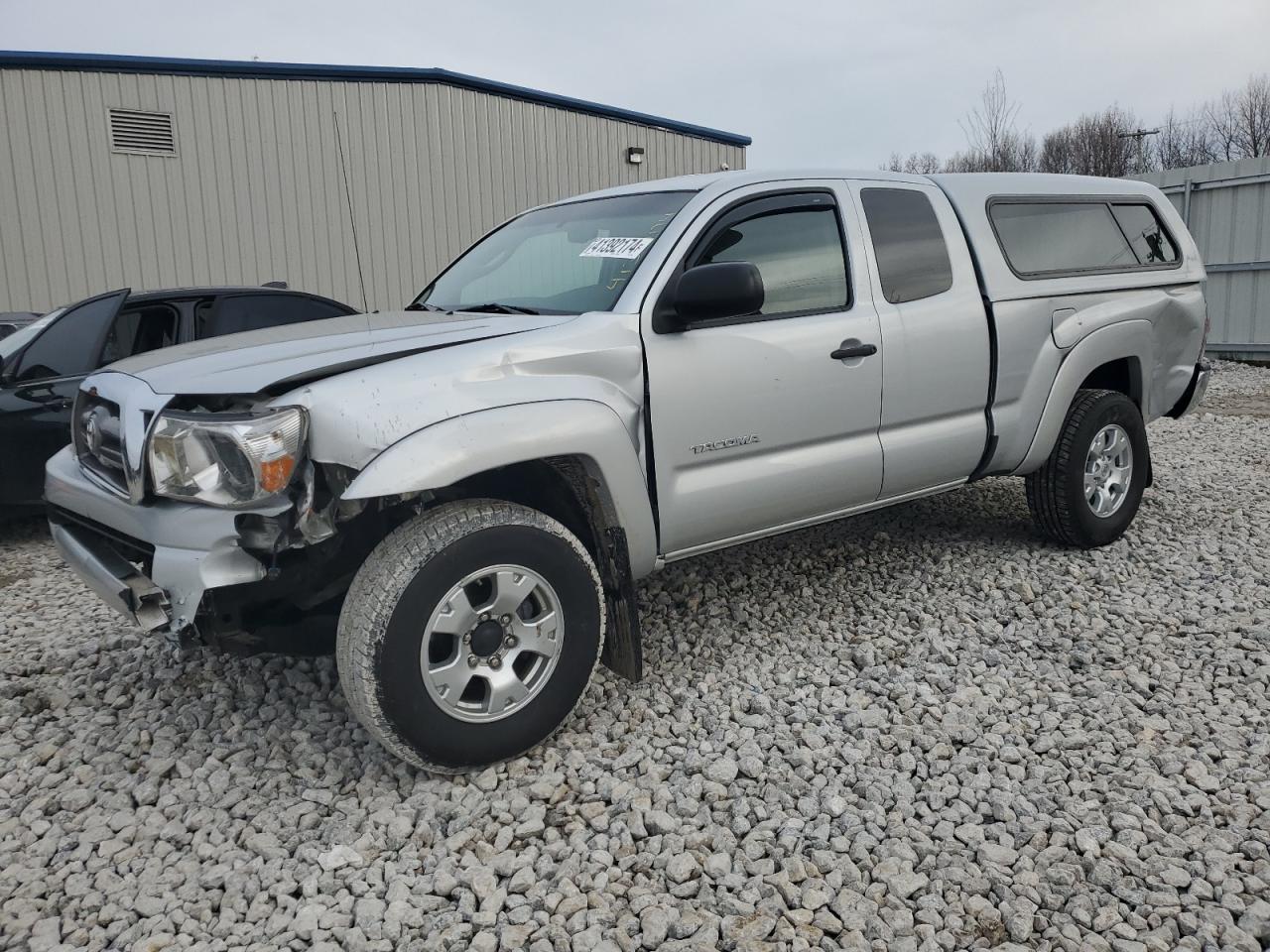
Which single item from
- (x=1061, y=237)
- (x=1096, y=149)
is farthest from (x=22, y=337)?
(x=1096, y=149)

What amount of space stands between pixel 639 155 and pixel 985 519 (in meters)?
10.4

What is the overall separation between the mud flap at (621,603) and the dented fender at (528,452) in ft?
0.18

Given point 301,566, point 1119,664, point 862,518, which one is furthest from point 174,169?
point 1119,664

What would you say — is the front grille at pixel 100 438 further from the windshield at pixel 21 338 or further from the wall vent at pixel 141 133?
the wall vent at pixel 141 133

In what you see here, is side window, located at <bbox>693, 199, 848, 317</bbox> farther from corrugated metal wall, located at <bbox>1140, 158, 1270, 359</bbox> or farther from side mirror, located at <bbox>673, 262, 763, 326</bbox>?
corrugated metal wall, located at <bbox>1140, 158, 1270, 359</bbox>

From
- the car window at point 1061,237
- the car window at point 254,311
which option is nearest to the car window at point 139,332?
the car window at point 254,311

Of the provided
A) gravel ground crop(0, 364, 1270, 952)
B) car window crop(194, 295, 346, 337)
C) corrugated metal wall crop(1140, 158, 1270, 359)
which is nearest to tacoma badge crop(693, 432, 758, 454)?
gravel ground crop(0, 364, 1270, 952)

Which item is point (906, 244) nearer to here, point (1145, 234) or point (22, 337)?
point (1145, 234)

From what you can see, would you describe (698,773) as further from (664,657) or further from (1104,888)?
(1104,888)

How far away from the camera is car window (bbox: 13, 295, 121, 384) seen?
5.55 meters

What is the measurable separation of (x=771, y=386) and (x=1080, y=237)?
7.74 ft

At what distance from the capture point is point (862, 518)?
221 inches

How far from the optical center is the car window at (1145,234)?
4977 mm

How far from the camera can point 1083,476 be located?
185 inches
